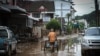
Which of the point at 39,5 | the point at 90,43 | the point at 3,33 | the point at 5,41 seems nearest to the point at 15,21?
the point at 3,33

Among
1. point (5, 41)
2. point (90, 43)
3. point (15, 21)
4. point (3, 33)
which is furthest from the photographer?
point (15, 21)

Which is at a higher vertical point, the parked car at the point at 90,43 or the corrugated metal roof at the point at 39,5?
the corrugated metal roof at the point at 39,5

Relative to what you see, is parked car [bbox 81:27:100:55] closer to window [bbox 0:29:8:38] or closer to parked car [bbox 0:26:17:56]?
parked car [bbox 0:26:17:56]

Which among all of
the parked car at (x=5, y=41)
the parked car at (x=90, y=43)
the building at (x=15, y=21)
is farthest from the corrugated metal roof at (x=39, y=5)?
the parked car at (x=90, y=43)

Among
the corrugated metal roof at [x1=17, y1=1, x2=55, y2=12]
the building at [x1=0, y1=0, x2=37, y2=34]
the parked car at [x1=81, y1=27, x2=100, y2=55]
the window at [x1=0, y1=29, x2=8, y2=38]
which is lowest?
the parked car at [x1=81, y1=27, x2=100, y2=55]

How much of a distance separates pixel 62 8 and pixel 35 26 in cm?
5127

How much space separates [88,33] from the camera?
75.6 ft

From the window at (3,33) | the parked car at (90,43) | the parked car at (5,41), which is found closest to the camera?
the parked car at (5,41)

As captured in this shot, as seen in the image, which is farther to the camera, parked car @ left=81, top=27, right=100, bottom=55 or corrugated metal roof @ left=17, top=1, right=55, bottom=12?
corrugated metal roof @ left=17, top=1, right=55, bottom=12

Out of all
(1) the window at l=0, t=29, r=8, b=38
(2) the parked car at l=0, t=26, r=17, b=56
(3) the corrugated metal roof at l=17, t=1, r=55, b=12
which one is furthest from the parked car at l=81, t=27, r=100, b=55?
(3) the corrugated metal roof at l=17, t=1, r=55, b=12

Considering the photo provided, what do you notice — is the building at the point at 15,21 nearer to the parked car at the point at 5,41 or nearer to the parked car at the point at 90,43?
the parked car at the point at 5,41

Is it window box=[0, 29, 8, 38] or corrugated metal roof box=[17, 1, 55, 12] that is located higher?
corrugated metal roof box=[17, 1, 55, 12]

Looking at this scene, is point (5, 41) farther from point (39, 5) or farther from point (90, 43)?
point (39, 5)

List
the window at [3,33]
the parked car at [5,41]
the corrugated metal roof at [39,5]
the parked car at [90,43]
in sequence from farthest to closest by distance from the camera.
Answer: the corrugated metal roof at [39,5]
the window at [3,33]
the parked car at [90,43]
the parked car at [5,41]
